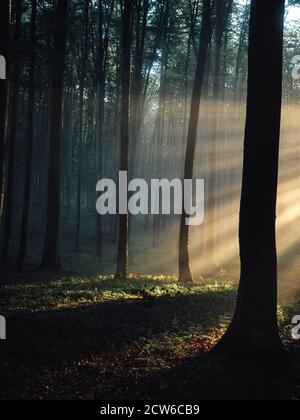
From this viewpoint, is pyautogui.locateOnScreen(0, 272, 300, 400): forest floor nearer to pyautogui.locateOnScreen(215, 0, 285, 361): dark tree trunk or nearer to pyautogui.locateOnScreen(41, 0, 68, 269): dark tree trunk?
pyautogui.locateOnScreen(215, 0, 285, 361): dark tree trunk

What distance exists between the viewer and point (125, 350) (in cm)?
736

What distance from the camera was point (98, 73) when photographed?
84.7ft

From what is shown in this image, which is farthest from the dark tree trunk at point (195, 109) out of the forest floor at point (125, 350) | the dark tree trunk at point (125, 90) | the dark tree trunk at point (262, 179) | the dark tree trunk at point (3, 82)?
the dark tree trunk at point (262, 179)

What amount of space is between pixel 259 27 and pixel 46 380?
631 cm

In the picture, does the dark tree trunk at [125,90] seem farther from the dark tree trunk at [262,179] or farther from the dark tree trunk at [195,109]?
the dark tree trunk at [262,179]

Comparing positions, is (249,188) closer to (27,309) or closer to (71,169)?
(27,309)

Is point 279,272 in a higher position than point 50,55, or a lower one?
lower

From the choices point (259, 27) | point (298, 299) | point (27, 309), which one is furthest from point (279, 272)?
point (259, 27)

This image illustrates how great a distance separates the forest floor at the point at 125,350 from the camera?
19.3 feet

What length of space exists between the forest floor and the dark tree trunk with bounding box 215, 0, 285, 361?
0.68 m

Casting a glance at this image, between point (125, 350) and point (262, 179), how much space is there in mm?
3655

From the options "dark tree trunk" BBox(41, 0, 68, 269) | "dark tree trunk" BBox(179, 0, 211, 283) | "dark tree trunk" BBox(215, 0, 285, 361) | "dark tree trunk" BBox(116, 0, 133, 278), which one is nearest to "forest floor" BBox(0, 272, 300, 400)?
"dark tree trunk" BBox(215, 0, 285, 361)

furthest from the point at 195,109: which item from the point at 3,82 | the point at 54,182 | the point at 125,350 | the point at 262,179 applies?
the point at 125,350

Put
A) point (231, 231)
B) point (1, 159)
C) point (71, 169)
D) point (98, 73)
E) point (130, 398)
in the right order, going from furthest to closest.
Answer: point (71, 169) < point (231, 231) < point (98, 73) < point (1, 159) < point (130, 398)
